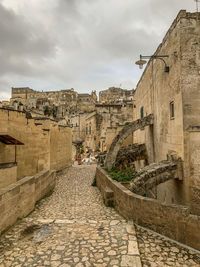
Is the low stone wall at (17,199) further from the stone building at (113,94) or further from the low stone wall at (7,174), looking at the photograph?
the stone building at (113,94)

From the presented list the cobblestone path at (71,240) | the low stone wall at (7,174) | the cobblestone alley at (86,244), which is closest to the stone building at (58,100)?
the low stone wall at (7,174)

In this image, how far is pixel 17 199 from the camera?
5555 millimetres

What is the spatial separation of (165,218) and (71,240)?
258cm

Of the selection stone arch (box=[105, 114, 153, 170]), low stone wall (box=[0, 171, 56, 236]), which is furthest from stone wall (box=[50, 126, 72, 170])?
low stone wall (box=[0, 171, 56, 236])

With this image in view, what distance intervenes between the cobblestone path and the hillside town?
0.02m

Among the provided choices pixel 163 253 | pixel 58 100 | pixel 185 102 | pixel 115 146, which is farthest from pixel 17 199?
pixel 58 100

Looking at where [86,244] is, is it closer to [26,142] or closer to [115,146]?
[115,146]

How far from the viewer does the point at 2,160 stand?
29.3ft

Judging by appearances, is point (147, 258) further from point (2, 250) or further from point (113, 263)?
point (2, 250)

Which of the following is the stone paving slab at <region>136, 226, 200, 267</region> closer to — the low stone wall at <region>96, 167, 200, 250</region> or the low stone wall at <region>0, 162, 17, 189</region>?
the low stone wall at <region>96, 167, 200, 250</region>

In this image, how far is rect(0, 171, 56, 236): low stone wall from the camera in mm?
4750

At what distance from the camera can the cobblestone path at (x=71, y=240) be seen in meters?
3.59

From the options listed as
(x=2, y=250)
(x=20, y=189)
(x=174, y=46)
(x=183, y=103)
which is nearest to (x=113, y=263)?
(x=2, y=250)

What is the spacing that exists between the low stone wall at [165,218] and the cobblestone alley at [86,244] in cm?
21
